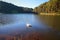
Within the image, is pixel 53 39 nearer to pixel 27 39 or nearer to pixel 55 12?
pixel 27 39

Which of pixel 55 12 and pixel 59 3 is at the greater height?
pixel 59 3

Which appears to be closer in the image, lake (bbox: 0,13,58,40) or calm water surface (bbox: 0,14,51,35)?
lake (bbox: 0,13,58,40)

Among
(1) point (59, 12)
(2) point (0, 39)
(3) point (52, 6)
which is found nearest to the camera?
(2) point (0, 39)

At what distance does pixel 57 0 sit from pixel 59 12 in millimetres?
25755

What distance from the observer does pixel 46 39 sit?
25297mm

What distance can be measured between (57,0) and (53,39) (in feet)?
492

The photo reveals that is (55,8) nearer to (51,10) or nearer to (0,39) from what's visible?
(51,10)

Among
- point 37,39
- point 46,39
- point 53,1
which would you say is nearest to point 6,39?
point 37,39

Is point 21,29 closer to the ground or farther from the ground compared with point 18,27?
farther from the ground

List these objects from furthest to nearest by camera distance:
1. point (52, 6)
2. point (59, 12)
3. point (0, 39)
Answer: point (52, 6) < point (59, 12) < point (0, 39)

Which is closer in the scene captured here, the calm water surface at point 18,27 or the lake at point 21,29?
the lake at point 21,29

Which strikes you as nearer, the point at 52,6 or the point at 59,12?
the point at 59,12

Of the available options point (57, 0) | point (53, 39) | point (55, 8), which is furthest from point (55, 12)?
point (53, 39)

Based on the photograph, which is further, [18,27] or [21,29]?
[18,27]
